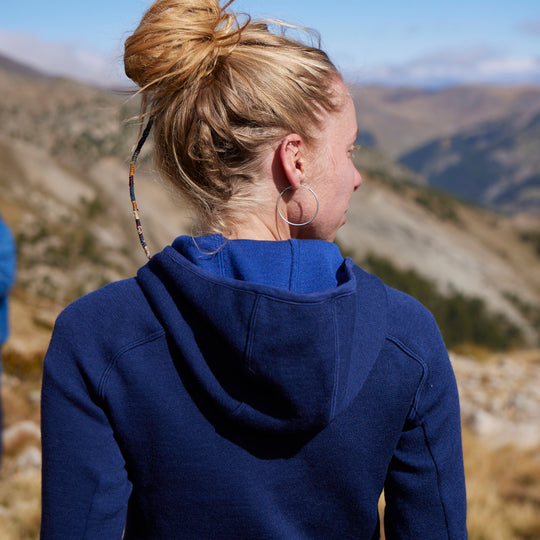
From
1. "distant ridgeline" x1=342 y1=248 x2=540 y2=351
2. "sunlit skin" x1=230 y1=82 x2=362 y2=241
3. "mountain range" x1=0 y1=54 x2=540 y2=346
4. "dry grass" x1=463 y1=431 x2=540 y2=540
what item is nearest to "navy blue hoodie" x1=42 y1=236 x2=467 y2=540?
"sunlit skin" x1=230 y1=82 x2=362 y2=241

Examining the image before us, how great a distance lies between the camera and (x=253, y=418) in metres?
1.21

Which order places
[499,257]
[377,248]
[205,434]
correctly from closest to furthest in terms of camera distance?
1. [205,434]
2. [377,248]
3. [499,257]

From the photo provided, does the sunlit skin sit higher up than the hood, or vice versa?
the sunlit skin

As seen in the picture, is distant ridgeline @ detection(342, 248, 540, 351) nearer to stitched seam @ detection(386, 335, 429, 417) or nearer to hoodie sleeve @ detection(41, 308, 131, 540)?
stitched seam @ detection(386, 335, 429, 417)

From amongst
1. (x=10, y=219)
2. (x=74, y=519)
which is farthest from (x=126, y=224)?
(x=74, y=519)

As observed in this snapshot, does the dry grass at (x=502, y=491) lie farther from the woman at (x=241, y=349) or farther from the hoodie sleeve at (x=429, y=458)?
the woman at (x=241, y=349)

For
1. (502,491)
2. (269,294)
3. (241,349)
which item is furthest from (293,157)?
(502,491)

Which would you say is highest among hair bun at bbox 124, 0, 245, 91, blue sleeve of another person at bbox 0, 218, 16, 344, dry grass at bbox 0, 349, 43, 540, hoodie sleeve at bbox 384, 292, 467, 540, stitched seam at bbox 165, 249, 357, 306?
hair bun at bbox 124, 0, 245, 91

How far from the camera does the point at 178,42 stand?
1323 millimetres

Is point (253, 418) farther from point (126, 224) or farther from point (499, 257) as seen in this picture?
point (499, 257)

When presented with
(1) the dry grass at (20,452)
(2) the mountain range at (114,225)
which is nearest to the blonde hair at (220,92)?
(1) the dry grass at (20,452)

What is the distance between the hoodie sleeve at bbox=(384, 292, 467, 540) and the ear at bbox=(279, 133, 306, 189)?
0.42m

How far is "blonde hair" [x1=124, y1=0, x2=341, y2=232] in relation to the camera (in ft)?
4.01

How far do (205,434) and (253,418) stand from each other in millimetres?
132
